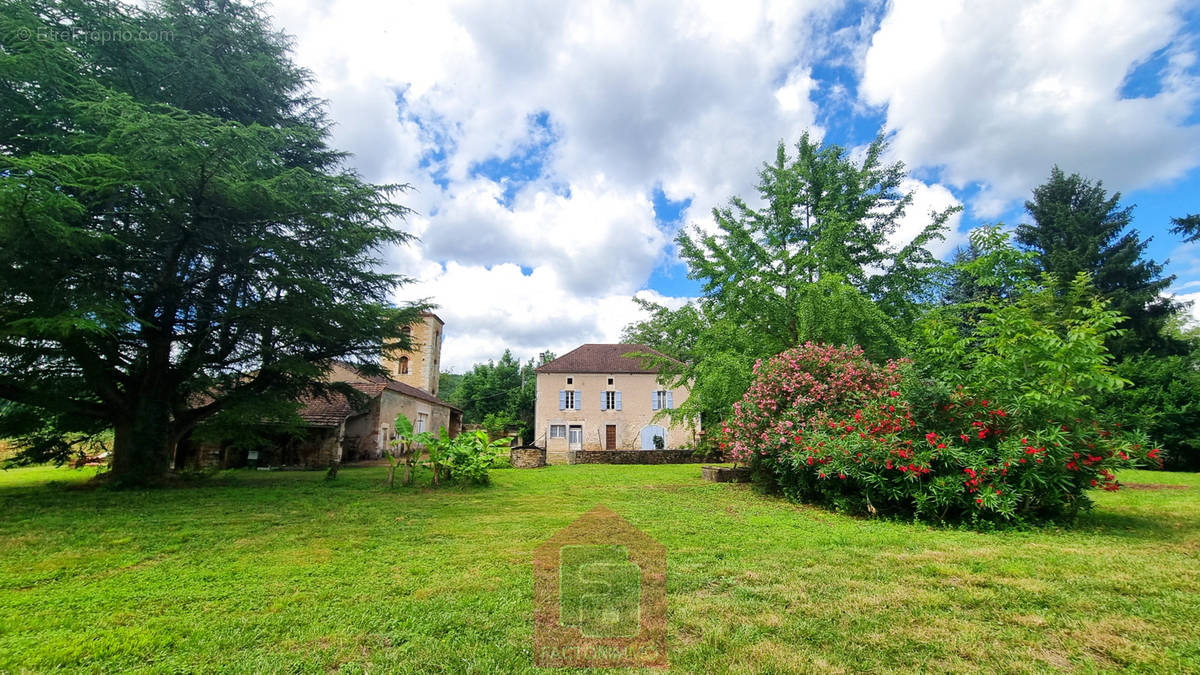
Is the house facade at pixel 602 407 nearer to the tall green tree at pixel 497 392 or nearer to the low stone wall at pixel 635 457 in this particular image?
the low stone wall at pixel 635 457

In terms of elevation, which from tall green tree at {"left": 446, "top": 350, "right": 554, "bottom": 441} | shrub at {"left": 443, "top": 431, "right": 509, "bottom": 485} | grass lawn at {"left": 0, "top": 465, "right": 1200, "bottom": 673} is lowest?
grass lawn at {"left": 0, "top": 465, "right": 1200, "bottom": 673}

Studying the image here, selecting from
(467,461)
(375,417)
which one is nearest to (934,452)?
(467,461)

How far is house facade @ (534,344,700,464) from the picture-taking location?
27703 millimetres

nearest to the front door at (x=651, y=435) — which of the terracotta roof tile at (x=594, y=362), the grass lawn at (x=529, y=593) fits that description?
the terracotta roof tile at (x=594, y=362)

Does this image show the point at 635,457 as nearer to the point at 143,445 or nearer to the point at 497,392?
the point at 143,445

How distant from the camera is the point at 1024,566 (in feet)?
13.8

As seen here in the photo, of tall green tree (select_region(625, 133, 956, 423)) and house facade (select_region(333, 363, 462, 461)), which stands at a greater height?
tall green tree (select_region(625, 133, 956, 423))

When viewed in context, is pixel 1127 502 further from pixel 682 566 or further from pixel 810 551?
pixel 682 566

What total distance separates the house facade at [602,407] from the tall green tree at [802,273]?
1300 cm

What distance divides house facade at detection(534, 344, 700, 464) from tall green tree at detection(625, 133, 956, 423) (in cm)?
1300

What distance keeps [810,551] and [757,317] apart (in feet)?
30.6

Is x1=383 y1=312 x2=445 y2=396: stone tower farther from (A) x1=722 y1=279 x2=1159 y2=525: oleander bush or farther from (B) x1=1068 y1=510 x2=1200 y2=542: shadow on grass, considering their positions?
(B) x1=1068 y1=510 x2=1200 y2=542: shadow on grass

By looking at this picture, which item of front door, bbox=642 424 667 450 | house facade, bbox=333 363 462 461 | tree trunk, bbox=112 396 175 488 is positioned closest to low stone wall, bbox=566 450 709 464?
house facade, bbox=333 363 462 461

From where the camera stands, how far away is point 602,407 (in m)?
28.0
